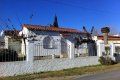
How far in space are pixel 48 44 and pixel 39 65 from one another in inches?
185

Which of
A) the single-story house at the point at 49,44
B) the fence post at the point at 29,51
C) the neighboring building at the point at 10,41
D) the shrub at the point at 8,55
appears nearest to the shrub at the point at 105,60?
the single-story house at the point at 49,44

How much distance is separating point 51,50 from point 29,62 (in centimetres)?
367

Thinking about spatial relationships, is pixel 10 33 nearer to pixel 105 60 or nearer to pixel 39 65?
pixel 39 65

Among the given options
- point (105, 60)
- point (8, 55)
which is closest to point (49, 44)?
point (105, 60)

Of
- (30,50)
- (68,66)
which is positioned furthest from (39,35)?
(30,50)

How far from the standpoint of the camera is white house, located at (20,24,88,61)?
1611 centimetres

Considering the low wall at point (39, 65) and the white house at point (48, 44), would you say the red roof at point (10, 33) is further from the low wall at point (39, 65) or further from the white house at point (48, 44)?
the low wall at point (39, 65)

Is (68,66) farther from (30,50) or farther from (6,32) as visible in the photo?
(6,32)

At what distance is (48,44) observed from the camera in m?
20.9

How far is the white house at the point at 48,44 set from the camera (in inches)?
634

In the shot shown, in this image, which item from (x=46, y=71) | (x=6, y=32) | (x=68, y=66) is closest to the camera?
(x=46, y=71)

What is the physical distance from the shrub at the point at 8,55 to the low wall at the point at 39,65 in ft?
1.26

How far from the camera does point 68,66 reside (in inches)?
731

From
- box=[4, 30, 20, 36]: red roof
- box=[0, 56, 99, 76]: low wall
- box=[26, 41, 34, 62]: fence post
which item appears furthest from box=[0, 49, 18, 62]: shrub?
box=[4, 30, 20, 36]: red roof
